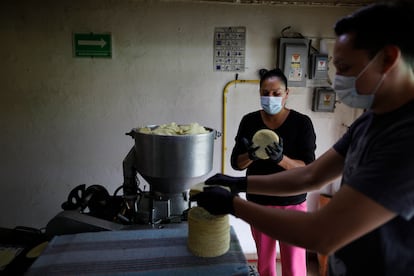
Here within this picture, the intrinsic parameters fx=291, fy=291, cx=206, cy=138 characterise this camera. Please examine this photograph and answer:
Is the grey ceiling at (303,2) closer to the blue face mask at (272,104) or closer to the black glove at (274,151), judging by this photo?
the blue face mask at (272,104)

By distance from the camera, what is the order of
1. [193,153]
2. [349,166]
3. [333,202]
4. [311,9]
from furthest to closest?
[311,9], [193,153], [349,166], [333,202]

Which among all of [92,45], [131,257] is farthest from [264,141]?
[92,45]

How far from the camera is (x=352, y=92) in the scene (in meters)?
0.71

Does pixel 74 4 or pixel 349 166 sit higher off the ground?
pixel 74 4

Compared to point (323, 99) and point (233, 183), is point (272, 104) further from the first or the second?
point (323, 99)

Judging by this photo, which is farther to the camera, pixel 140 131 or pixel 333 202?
pixel 140 131

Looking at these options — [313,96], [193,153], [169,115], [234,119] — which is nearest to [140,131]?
[193,153]

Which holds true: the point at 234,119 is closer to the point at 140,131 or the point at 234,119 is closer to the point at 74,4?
the point at 140,131

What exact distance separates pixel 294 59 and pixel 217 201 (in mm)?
1665

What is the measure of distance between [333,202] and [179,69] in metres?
1.76

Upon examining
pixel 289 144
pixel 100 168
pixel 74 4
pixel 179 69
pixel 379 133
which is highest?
pixel 74 4

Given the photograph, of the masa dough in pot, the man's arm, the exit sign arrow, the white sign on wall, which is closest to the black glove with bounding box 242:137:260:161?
the masa dough in pot

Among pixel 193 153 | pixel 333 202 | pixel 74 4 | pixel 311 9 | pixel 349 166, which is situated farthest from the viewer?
pixel 311 9

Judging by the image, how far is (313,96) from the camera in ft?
7.48
